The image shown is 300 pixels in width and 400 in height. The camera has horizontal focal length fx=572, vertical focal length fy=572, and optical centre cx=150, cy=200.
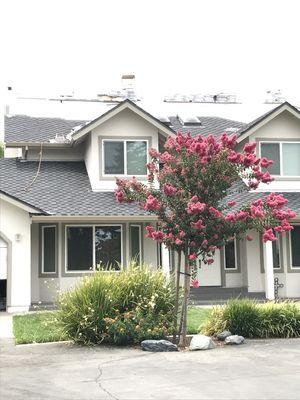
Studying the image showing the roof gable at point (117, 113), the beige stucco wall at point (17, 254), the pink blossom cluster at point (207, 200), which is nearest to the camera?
the pink blossom cluster at point (207, 200)

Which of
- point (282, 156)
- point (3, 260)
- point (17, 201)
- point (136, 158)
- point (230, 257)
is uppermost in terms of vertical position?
point (282, 156)

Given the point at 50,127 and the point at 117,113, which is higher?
the point at 50,127

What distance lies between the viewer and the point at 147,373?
870 centimetres

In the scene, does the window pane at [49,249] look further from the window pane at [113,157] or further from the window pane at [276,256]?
the window pane at [276,256]

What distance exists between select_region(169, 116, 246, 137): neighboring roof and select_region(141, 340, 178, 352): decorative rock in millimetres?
13483

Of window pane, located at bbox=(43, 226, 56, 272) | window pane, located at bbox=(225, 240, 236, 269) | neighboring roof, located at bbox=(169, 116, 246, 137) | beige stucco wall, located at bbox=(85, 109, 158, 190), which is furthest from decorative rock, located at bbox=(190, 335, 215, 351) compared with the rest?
neighboring roof, located at bbox=(169, 116, 246, 137)

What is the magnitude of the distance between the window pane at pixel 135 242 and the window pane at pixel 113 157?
215cm

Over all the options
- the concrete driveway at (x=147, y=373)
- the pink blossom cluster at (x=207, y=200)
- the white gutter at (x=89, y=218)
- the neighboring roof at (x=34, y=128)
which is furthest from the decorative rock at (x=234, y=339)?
the neighboring roof at (x=34, y=128)

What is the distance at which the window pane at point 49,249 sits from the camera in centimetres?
1889

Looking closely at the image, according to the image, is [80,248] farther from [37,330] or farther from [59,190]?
[37,330]

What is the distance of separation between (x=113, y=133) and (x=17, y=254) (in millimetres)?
5740

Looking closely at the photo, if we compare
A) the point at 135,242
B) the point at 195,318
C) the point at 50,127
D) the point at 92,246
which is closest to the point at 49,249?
the point at 92,246

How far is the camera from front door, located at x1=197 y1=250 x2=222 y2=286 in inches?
808

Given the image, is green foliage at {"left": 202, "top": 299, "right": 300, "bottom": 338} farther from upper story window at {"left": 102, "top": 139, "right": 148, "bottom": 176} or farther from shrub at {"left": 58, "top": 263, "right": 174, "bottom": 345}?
upper story window at {"left": 102, "top": 139, "right": 148, "bottom": 176}
